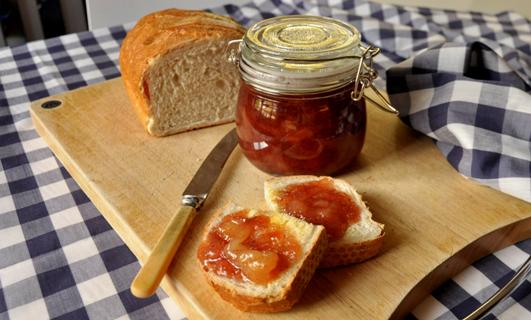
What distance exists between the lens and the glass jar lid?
137 cm

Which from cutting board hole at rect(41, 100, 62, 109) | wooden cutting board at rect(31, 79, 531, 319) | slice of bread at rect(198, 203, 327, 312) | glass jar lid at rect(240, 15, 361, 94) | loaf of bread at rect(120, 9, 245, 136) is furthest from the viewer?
cutting board hole at rect(41, 100, 62, 109)

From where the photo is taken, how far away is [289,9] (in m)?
2.95

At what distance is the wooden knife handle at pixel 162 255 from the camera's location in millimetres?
1145

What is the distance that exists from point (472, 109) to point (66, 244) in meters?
1.26

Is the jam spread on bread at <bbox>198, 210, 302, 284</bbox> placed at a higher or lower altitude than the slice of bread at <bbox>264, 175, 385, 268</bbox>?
higher

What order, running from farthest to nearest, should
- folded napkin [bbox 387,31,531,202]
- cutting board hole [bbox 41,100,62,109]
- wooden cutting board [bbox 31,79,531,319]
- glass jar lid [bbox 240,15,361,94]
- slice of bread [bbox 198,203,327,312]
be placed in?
cutting board hole [bbox 41,100,62,109] → folded napkin [bbox 387,31,531,202] → glass jar lid [bbox 240,15,361,94] → wooden cutting board [bbox 31,79,531,319] → slice of bread [bbox 198,203,327,312]

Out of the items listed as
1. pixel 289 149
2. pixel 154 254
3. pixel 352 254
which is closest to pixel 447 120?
pixel 289 149

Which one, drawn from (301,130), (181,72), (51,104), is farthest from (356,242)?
(51,104)

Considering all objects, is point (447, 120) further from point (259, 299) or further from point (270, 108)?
point (259, 299)

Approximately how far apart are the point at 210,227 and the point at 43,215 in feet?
1.93

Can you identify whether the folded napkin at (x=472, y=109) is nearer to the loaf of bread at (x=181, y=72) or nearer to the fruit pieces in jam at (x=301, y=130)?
the fruit pieces in jam at (x=301, y=130)

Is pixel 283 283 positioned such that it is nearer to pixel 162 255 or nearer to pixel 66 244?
pixel 162 255

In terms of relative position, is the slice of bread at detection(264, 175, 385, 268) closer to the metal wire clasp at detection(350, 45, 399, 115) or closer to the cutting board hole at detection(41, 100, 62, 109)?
the metal wire clasp at detection(350, 45, 399, 115)

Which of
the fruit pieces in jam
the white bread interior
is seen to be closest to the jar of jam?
the fruit pieces in jam
